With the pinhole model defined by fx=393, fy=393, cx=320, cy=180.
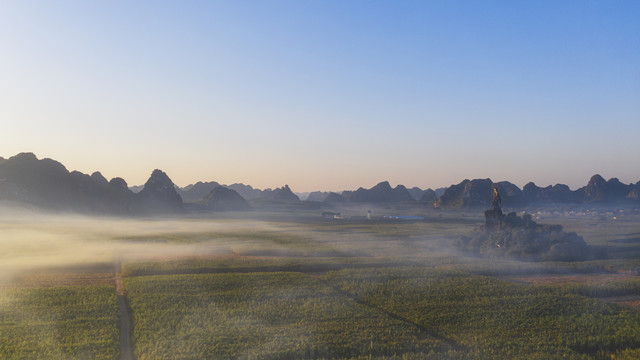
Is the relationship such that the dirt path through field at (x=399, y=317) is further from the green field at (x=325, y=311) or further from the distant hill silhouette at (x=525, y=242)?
the distant hill silhouette at (x=525, y=242)

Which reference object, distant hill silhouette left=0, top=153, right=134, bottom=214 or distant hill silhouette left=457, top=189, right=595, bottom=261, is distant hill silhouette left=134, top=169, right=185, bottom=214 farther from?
distant hill silhouette left=457, top=189, right=595, bottom=261

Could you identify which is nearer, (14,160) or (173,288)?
(173,288)

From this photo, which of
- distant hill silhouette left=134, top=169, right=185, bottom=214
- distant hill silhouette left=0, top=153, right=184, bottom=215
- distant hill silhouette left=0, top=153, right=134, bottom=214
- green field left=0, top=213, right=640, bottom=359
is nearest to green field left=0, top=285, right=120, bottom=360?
green field left=0, top=213, right=640, bottom=359

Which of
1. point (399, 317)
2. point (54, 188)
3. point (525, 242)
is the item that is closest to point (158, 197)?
point (54, 188)

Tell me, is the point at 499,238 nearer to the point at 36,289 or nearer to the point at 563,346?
the point at 563,346

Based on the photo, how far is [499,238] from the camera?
245ft

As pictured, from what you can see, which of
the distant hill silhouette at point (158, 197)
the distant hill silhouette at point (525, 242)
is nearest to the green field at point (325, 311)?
the distant hill silhouette at point (525, 242)

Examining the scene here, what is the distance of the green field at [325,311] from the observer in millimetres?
25281

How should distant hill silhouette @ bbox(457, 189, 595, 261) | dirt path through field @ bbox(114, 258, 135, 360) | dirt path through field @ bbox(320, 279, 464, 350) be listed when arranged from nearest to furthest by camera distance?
dirt path through field @ bbox(114, 258, 135, 360), dirt path through field @ bbox(320, 279, 464, 350), distant hill silhouette @ bbox(457, 189, 595, 261)

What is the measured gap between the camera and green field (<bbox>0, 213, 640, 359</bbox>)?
25281 millimetres

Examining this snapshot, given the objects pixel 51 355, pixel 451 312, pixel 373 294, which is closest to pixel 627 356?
pixel 451 312

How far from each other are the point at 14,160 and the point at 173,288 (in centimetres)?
14291

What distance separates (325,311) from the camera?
33.1m

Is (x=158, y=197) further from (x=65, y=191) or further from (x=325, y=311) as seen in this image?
(x=325, y=311)
